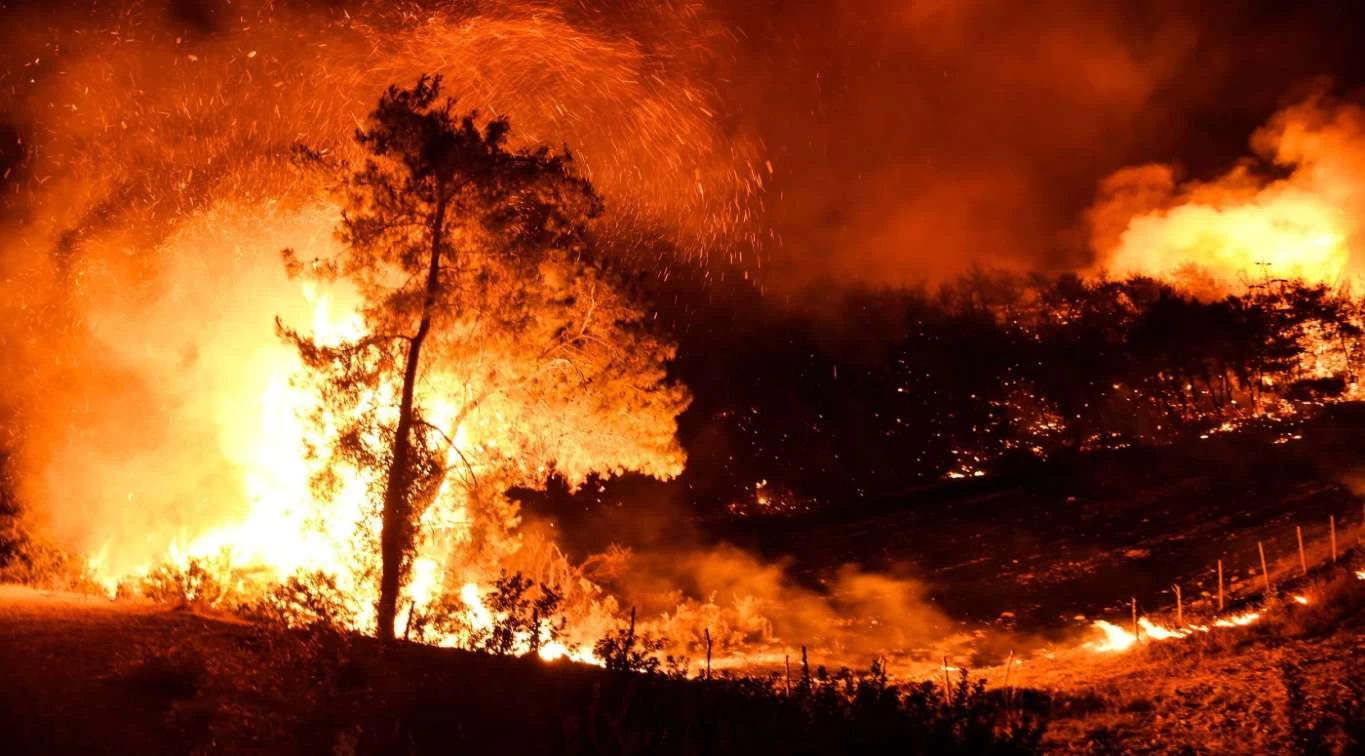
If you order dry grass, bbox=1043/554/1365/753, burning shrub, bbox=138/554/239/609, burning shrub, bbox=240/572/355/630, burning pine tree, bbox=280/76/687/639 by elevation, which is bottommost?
dry grass, bbox=1043/554/1365/753

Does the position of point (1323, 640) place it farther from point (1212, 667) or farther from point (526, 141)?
point (526, 141)

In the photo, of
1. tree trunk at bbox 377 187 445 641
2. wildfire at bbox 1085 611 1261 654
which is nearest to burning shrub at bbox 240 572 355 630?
tree trunk at bbox 377 187 445 641

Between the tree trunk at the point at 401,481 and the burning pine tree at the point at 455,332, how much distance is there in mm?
21

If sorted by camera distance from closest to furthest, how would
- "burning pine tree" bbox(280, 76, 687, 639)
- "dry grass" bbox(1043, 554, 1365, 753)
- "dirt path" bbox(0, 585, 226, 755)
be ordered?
1. "dirt path" bbox(0, 585, 226, 755)
2. "dry grass" bbox(1043, 554, 1365, 753)
3. "burning pine tree" bbox(280, 76, 687, 639)

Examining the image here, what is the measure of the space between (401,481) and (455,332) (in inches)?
93.7

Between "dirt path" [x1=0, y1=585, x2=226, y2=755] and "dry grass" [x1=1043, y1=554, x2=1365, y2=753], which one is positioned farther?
"dry grass" [x1=1043, y1=554, x2=1365, y2=753]

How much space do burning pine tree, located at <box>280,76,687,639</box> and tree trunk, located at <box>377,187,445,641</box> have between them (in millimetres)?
21

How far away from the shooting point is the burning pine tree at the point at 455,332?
38.2 feet

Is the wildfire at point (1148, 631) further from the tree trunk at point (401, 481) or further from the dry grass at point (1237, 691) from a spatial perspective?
the tree trunk at point (401, 481)

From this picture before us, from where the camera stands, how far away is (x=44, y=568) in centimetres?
1698

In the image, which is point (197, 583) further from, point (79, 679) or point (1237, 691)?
point (1237, 691)

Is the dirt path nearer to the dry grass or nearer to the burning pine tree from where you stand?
the burning pine tree

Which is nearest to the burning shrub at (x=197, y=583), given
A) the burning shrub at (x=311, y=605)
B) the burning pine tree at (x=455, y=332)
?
the burning shrub at (x=311, y=605)

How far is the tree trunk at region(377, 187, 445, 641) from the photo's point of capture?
37.4ft
